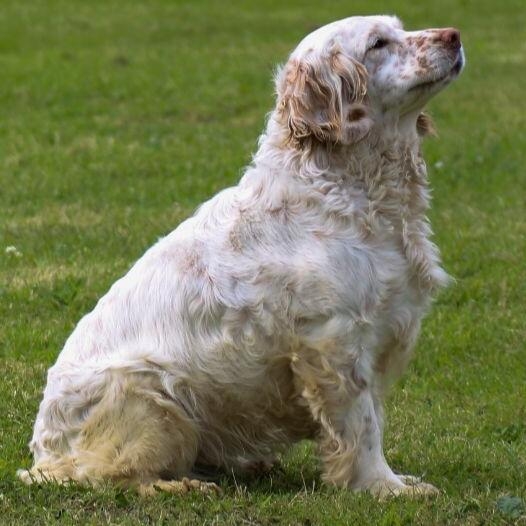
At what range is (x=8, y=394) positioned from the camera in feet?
24.7

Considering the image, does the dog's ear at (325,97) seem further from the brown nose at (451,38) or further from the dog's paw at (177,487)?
the dog's paw at (177,487)

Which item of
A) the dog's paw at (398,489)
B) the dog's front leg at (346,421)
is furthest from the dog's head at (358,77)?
the dog's paw at (398,489)

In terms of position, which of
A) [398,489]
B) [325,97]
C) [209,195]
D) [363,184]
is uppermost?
[325,97]

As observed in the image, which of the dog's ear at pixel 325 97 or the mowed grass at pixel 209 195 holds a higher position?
the dog's ear at pixel 325 97

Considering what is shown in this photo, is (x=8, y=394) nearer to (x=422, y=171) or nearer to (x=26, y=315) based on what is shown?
(x=26, y=315)

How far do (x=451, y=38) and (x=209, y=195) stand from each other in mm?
6575

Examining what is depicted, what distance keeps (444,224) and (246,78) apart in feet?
23.4

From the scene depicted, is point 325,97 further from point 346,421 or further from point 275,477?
point 275,477

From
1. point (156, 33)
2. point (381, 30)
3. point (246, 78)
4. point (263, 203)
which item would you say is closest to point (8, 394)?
point (263, 203)

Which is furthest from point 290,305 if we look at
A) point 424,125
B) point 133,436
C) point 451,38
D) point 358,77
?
point 451,38

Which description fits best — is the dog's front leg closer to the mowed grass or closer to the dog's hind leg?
the mowed grass

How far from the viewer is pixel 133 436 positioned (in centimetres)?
594

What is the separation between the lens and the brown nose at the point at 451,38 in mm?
6078

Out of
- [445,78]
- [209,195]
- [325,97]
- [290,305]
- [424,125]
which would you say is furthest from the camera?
[209,195]
